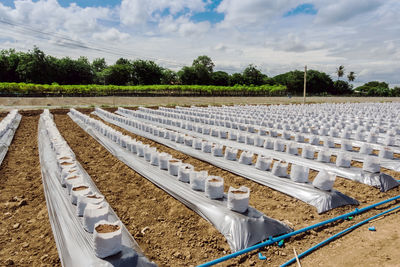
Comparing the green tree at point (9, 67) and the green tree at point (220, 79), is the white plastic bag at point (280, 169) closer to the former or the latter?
the green tree at point (9, 67)

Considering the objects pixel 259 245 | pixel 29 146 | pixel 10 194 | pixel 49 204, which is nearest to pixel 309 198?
pixel 259 245

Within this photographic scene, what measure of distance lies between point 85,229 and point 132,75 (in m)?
59.0

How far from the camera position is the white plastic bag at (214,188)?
3.70 m

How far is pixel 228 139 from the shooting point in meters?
8.35

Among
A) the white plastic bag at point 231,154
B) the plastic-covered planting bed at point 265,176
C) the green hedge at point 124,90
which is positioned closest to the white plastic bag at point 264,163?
the plastic-covered planting bed at point 265,176

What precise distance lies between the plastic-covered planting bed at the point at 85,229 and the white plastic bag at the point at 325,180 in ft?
9.61

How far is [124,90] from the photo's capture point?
40.0 meters

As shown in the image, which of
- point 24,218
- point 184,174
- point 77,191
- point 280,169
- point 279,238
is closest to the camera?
point 279,238

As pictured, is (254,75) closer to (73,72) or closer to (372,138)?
(73,72)

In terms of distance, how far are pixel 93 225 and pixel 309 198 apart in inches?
125

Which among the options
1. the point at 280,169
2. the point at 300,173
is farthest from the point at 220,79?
the point at 300,173

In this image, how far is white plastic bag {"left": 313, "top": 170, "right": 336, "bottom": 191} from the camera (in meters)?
4.02

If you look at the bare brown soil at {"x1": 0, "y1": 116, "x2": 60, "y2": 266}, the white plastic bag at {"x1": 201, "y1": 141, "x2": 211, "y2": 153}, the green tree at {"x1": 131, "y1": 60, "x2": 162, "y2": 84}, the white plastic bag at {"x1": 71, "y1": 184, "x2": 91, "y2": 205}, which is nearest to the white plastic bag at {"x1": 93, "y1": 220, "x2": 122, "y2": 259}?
the bare brown soil at {"x1": 0, "y1": 116, "x2": 60, "y2": 266}

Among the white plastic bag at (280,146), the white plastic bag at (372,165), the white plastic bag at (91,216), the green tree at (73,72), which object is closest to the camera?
the white plastic bag at (91,216)
